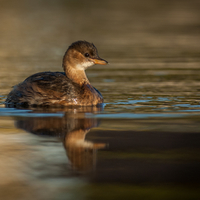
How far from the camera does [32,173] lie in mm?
5523

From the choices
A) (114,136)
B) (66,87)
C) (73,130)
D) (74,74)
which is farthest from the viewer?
(74,74)

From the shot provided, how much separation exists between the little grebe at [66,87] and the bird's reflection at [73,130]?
0.39 metres

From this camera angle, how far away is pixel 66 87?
33.3 ft

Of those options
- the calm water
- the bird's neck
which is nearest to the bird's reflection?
the calm water

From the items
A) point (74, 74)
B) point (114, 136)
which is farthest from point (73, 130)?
point (74, 74)

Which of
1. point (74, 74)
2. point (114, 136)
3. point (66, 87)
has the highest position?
point (74, 74)

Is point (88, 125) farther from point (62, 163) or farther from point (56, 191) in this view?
point (56, 191)

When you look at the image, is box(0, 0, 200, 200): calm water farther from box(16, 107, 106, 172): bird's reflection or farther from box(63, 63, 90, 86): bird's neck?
box(63, 63, 90, 86): bird's neck

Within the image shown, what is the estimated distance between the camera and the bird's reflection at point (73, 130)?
603 cm

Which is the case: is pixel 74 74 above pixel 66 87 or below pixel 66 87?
above

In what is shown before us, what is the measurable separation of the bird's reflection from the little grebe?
1.28ft

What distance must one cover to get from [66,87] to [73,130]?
2.73 metres

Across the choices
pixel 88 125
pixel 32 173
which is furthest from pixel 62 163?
pixel 88 125

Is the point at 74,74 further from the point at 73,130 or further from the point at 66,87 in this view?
the point at 73,130
